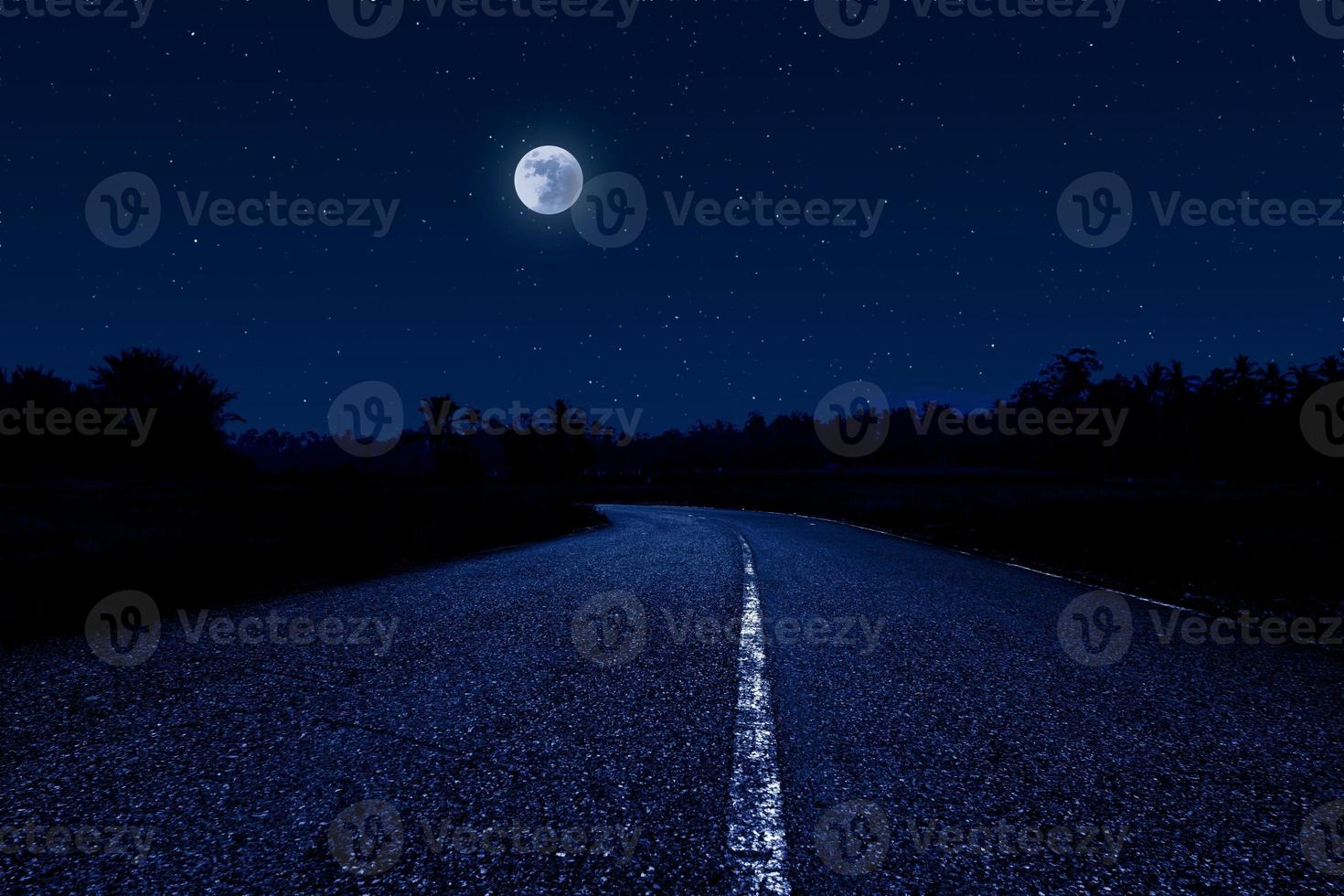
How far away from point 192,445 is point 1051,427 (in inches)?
4010

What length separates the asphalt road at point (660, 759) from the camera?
203cm

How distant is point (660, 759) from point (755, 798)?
20.0 inches

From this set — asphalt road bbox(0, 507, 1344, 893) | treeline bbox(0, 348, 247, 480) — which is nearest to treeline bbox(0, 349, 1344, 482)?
treeline bbox(0, 348, 247, 480)

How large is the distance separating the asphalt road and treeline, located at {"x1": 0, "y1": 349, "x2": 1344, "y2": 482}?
84.1 ft

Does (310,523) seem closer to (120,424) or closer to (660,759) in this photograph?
(660,759)

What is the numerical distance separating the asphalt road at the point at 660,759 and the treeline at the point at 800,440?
25634 millimetres

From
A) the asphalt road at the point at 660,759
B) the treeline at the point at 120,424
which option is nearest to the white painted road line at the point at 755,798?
the asphalt road at the point at 660,759

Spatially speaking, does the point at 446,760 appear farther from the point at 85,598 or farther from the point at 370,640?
the point at 85,598

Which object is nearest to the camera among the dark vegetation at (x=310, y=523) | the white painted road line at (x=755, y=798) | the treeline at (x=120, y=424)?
the white painted road line at (x=755, y=798)

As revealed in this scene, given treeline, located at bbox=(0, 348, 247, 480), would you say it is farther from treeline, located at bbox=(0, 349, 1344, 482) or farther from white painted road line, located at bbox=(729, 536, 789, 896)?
white painted road line, located at bbox=(729, 536, 789, 896)

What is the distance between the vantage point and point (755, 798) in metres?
2.43

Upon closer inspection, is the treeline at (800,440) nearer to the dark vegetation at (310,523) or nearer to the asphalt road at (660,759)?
the dark vegetation at (310,523)

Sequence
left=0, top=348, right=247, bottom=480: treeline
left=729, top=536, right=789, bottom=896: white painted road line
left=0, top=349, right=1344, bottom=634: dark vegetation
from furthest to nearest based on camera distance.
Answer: left=0, top=348, right=247, bottom=480: treeline < left=0, top=349, right=1344, bottom=634: dark vegetation < left=729, top=536, right=789, bottom=896: white painted road line

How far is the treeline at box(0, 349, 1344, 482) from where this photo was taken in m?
29.0
